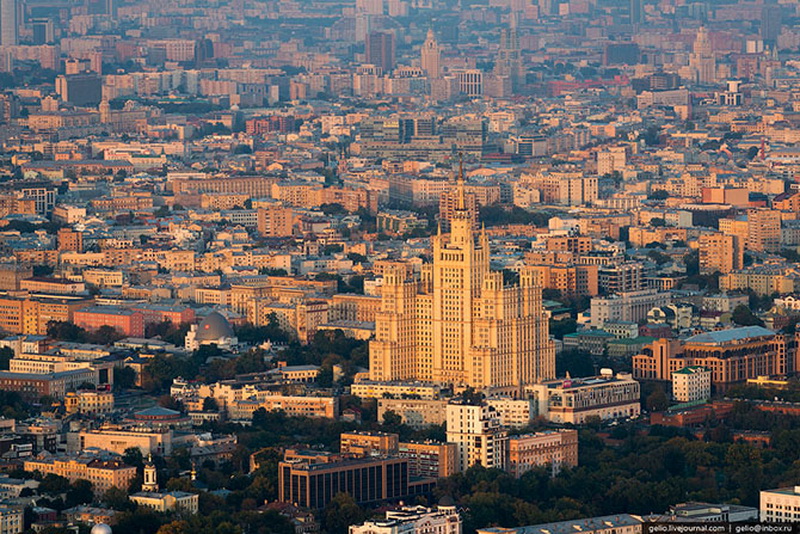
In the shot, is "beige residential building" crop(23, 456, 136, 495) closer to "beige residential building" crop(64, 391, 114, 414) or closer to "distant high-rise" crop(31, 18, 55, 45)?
"beige residential building" crop(64, 391, 114, 414)

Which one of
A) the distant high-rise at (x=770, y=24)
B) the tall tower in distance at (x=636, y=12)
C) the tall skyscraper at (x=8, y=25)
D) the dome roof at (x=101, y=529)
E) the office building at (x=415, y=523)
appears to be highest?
the dome roof at (x=101, y=529)

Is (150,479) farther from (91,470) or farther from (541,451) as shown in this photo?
(541,451)

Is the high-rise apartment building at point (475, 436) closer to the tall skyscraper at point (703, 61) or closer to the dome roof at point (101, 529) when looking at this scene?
the dome roof at point (101, 529)

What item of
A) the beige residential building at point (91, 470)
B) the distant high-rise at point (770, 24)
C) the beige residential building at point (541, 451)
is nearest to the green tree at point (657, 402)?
the beige residential building at point (541, 451)

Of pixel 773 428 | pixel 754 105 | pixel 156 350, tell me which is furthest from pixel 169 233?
pixel 754 105

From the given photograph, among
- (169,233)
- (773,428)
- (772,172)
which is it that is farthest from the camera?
(772,172)

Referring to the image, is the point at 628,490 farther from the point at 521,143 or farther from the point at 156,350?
the point at 521,143
